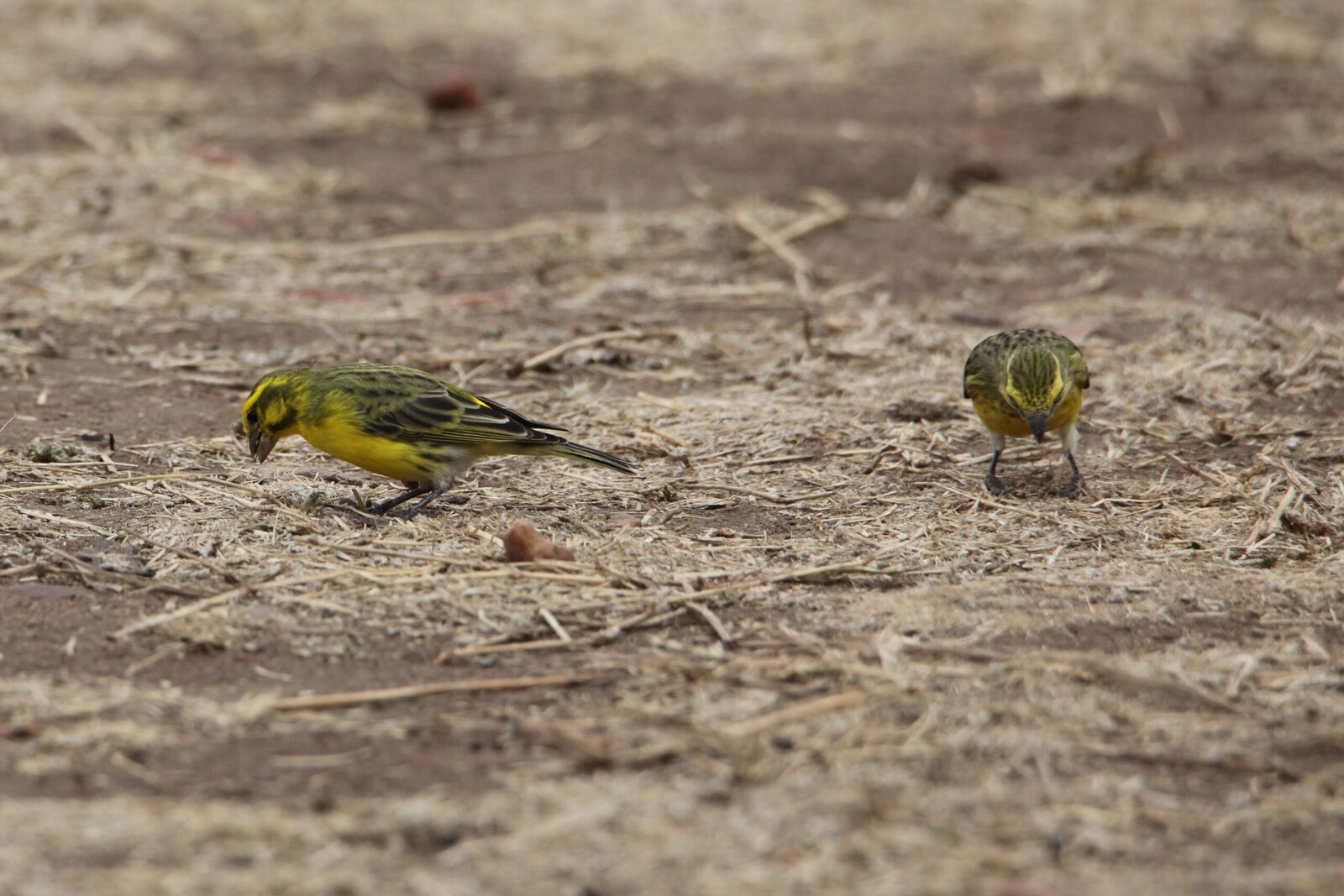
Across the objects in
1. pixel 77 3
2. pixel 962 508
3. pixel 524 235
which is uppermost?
pixel 77 3

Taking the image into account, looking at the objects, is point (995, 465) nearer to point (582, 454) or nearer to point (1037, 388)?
point (1037, 388)

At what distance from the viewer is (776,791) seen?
4008 millimetres

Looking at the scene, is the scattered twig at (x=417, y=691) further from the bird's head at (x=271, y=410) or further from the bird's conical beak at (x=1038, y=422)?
the bird's conical beak at (x=1038, y=422)

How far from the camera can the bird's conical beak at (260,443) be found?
6.67m

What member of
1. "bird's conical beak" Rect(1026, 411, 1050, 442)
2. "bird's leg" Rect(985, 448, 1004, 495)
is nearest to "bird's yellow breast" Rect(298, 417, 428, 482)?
"bird's leg" Rect(985, 448, 1004, 495)

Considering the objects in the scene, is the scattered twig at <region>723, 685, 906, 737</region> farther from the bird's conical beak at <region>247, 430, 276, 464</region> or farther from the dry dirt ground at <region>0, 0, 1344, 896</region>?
the bird's conical beak at <region>247, 430, 276, 464</region>

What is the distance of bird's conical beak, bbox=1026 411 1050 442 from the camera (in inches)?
257

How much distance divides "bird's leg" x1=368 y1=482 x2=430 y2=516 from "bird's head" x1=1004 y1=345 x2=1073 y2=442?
8.30 feet

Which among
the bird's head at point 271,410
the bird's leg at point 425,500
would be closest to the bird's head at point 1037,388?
the bird's leg at point 425,500

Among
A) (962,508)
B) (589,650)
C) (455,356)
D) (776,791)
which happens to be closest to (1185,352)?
(962,508)

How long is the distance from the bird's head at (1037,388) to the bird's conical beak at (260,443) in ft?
10.5

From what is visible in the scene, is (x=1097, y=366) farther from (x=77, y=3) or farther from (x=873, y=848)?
(x=77, y=3)

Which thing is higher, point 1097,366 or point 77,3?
point 77,3

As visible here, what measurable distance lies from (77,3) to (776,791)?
1452 cm
